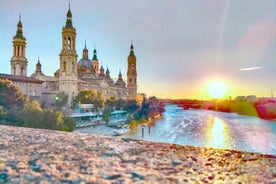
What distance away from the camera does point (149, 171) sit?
4.90ft

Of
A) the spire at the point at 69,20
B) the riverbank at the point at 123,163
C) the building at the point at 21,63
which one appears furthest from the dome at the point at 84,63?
the riverbank at the point at 123,163

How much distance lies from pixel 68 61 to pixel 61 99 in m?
5.27

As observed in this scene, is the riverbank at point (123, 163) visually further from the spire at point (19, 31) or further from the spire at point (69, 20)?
the spire at point (19, 31)

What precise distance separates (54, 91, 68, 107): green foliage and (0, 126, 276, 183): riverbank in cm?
3618

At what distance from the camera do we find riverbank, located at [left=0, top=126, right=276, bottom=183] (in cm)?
140

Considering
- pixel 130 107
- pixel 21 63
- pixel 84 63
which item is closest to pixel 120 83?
pixel 84 63

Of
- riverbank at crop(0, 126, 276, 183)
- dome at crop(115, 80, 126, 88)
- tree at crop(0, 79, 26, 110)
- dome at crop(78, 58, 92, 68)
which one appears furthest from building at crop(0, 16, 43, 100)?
riverbank at crop(0, 126, 276, 183)

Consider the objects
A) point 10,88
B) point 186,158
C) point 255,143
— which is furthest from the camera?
point 10,88

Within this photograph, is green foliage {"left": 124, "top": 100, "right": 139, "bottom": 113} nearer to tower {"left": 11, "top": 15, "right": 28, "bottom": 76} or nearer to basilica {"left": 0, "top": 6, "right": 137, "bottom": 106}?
basilica {"left": 0, "top": 6, "right": 137, "bottom": 106}

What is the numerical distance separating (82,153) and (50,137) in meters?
0.64

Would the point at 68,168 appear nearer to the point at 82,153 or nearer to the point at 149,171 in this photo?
the point at 82,153

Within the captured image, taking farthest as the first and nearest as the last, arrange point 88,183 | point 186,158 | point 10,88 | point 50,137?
point 10,88
point 50,137
point 186,158
point 88,183

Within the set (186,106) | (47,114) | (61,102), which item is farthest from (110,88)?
(186,106)

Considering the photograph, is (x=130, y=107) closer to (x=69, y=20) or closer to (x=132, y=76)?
(x=69, y=20)
